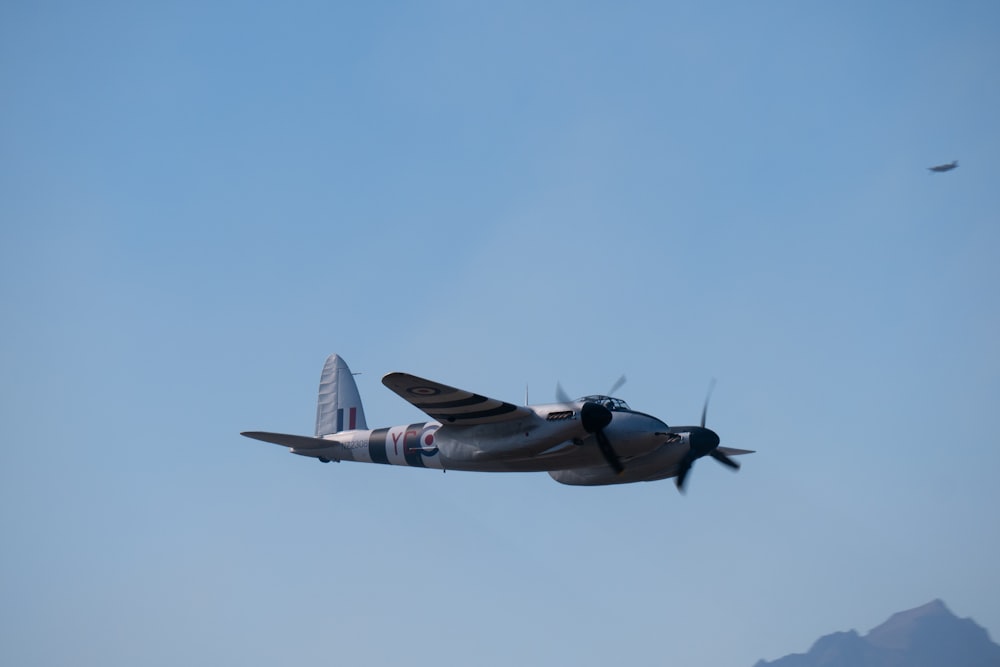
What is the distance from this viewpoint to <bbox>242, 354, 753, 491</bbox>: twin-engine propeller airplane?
33906mm

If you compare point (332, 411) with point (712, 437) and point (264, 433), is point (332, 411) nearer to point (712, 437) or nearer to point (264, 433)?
point (264, 433)

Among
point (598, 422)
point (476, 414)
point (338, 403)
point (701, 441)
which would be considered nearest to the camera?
point (598, 422)

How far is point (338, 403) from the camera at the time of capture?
44500mm

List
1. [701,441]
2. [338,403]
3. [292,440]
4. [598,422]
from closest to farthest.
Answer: [598,422] < [701,441] < [292,440] < [338,403]

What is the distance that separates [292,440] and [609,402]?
13760 millimetres

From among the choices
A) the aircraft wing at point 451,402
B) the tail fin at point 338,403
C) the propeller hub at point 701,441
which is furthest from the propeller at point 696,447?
the tail fin at point 338,403

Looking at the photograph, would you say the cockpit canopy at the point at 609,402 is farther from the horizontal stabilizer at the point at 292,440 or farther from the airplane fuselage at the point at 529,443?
the horizontal stabilizer at the point at 292,440

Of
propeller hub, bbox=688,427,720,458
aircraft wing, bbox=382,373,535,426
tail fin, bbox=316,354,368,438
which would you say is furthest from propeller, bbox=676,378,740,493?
tail fin, bbox=316,354,368,438

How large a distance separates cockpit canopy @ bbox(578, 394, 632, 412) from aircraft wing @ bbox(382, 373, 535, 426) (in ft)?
6.88

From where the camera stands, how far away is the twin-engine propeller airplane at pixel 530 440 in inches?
1335

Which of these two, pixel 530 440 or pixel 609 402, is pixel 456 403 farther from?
pixel 609 402

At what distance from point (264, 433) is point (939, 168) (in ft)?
214

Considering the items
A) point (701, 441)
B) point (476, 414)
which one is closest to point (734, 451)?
point (701, 441)

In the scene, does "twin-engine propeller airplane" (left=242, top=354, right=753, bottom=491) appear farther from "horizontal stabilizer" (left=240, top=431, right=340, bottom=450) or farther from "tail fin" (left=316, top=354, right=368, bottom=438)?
"tail fin" (left=316, top=354, right=368, bottom=438)
